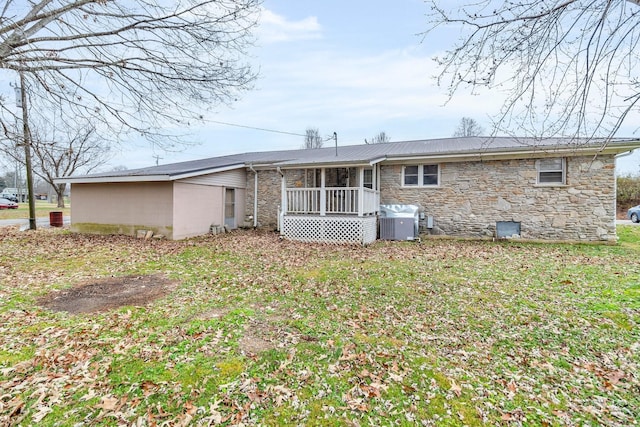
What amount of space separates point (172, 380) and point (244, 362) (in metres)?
0.65

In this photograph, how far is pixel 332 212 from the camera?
11070mm

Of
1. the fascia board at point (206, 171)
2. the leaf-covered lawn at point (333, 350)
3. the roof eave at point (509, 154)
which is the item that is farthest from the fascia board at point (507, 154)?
the fascia board at point (206, 171)

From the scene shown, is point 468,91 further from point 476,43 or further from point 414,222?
point 414,222

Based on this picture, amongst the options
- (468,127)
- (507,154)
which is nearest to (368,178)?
(507,154)

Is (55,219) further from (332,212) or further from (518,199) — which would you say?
(518,199)

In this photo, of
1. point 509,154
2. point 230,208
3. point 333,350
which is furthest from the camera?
point 230,208

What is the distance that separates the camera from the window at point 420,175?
1148cm

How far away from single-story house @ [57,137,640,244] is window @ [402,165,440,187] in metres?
0.04

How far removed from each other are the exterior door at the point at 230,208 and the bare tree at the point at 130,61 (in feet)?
23.4

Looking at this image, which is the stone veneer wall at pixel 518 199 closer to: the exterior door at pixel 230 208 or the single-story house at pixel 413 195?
the single-story house at pixel 413 195

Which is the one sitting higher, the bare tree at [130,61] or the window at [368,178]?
the bare tree at [130,61]

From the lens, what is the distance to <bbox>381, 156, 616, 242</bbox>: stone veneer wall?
382 inches

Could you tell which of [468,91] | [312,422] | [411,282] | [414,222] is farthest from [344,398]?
[414,222]

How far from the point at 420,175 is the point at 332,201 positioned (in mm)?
3515
